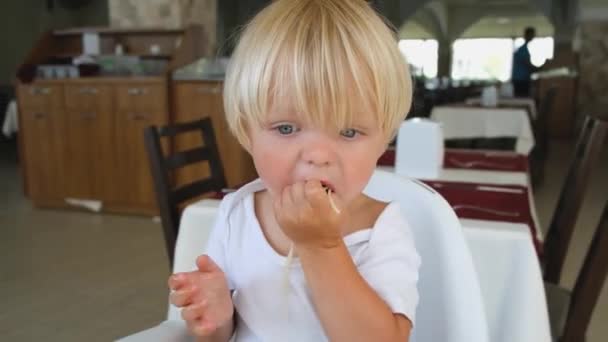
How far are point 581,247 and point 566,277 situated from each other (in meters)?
0.59

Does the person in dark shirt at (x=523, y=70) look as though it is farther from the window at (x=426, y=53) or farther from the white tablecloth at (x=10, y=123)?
the white tablecloth at (x=10, y=123)

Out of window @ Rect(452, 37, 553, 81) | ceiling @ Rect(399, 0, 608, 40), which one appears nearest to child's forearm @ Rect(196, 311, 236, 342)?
ceiling @ Rect(399, 0, 608, 40)

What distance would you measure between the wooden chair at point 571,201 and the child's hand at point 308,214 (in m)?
1.27

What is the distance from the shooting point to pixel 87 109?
4262mm

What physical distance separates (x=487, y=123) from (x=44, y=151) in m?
3.42

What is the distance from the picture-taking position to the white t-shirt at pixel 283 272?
697mm

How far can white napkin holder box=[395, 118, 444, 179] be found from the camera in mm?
1698

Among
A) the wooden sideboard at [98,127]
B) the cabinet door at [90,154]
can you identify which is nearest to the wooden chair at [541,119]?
the wooden sideboard at [98,127]

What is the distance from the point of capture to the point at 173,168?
1842mm

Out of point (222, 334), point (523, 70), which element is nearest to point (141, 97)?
point (222, 334)

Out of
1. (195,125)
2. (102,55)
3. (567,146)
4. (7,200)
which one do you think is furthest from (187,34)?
(567,146)

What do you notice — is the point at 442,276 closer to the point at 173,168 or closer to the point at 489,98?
the point at 173,168

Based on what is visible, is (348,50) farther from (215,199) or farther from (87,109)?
(87,109)

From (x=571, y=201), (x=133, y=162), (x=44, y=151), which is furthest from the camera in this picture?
(x=44, y=151)
